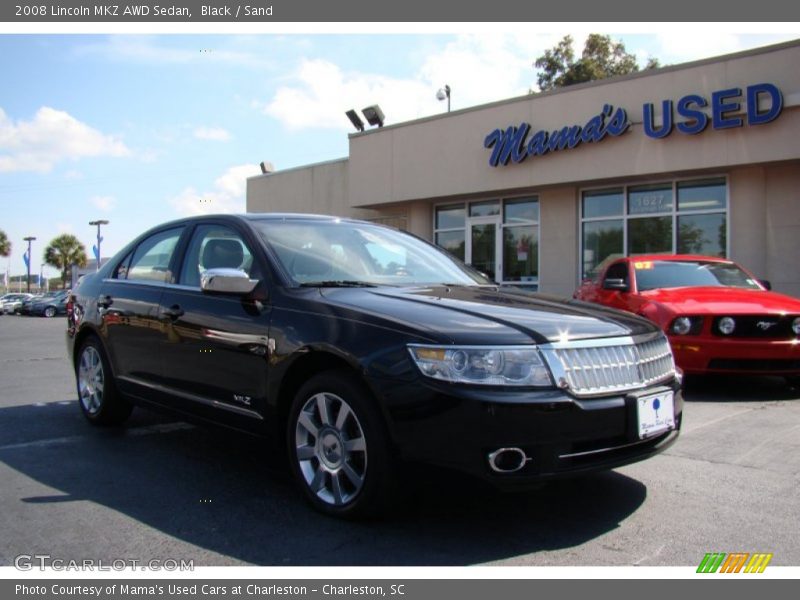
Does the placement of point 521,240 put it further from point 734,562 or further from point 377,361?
point 734,562

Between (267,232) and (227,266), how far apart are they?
34 centimetres

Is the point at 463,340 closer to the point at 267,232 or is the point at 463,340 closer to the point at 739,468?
the point at 267,232

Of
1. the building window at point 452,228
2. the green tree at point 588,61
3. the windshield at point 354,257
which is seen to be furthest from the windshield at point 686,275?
the green tree at point 588,61

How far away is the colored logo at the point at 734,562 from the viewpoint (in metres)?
2.98

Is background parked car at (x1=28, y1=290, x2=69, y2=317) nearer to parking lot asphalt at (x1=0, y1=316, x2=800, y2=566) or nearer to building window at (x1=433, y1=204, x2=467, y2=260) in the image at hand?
building window at (x1=433, y1=204, x2=467, y2=260)

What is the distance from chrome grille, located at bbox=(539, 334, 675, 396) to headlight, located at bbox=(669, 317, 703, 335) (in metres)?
3.51

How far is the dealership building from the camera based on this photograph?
496 inches

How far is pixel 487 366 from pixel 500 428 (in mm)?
271

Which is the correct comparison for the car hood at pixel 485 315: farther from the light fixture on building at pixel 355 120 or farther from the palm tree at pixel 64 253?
the palm tree at pixel 64 253

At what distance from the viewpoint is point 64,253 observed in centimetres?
6781

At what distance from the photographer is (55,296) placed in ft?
130

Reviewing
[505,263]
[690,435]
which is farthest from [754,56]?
[690,435]

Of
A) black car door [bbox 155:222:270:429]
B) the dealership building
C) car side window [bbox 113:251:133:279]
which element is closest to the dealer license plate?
black car door [bbox 155:222:270:429]

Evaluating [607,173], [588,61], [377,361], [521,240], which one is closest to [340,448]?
[377,361]
